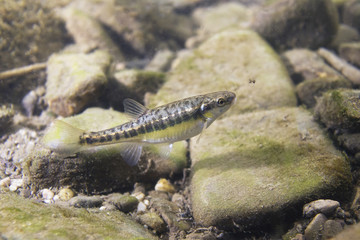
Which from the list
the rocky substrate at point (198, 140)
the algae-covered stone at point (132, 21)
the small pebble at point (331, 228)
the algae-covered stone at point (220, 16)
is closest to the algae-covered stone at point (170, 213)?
the rocky substrate at point (198, 140)

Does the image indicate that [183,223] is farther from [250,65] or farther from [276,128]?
[250,65]

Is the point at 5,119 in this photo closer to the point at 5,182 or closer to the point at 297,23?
the point at 5,182

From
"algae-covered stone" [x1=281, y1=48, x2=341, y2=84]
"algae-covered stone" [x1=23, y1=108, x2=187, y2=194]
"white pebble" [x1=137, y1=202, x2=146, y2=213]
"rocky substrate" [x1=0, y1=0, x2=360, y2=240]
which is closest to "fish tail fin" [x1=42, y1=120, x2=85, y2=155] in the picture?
"algae-covered stone" [x1=23, y1=108, x2=187, y2=194]

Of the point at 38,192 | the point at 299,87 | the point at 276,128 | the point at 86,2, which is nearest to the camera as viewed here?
the point at 38,192

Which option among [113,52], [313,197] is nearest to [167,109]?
[313,197]

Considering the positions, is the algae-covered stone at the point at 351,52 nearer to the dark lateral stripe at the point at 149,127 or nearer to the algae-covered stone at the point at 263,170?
the algae-covered stone at the point at 263,170

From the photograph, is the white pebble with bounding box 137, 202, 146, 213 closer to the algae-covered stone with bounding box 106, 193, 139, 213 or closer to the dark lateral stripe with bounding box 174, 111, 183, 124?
the algae-covered stone with bounding box 106, 193, 139, 213

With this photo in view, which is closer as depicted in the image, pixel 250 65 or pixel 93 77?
pixel 93 77

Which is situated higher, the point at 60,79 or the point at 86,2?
the point at 86,2
